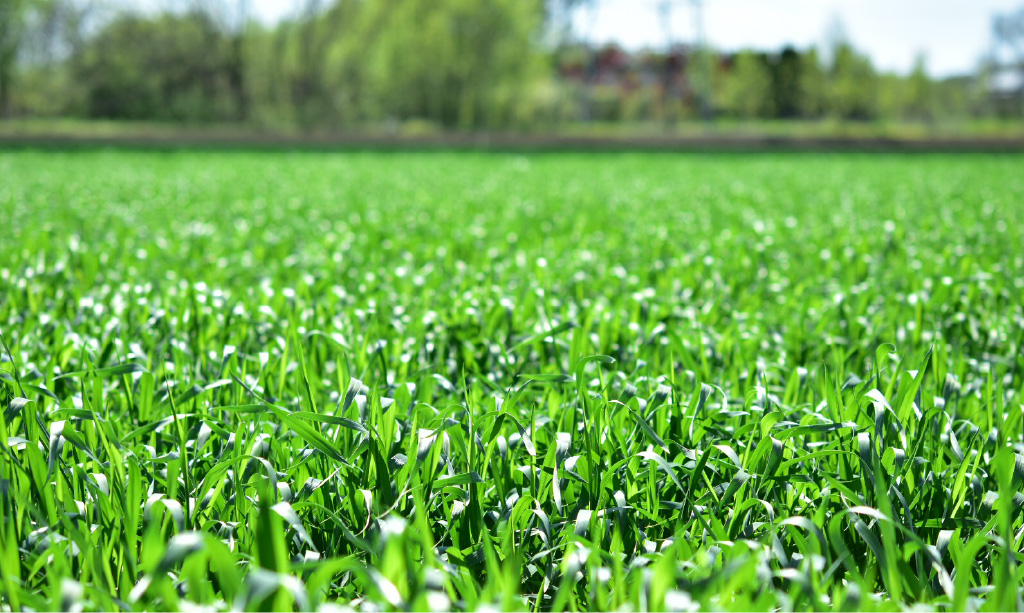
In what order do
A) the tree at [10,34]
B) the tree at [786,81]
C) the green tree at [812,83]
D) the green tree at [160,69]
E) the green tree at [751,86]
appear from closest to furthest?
the tree at [10,34] < the green tree at [160,69] < the green tree at [812,83] < the tree at [786,81] < the green tree at [751,86]

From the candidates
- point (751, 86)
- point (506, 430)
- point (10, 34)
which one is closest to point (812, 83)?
point (751, 86)

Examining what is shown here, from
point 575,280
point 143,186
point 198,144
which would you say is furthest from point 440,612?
point 198,144

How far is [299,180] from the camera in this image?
17.7 m

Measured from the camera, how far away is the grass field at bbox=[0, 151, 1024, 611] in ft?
6.01

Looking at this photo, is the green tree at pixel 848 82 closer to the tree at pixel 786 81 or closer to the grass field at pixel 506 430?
the tree at pixel 786 81

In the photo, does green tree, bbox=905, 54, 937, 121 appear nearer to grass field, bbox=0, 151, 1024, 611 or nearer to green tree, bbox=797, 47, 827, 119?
green tree, bbox=797, 47, 827, 119

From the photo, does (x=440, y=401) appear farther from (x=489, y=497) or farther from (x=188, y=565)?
(x=188, y=565)

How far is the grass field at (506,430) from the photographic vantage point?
1.83 meters

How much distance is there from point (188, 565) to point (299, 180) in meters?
17.1

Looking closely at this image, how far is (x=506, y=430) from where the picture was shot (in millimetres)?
2832

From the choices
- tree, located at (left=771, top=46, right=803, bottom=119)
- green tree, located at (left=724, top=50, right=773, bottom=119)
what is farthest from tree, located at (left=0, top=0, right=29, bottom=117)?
tree, located at (left=771, top=46, right=803, bottom=119)

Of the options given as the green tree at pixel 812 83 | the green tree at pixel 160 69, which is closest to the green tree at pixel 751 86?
the green tree at pixel 812 83

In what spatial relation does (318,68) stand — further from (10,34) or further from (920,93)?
(920,93)

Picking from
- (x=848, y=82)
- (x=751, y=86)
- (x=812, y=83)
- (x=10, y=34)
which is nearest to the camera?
(x=10, y=34)
